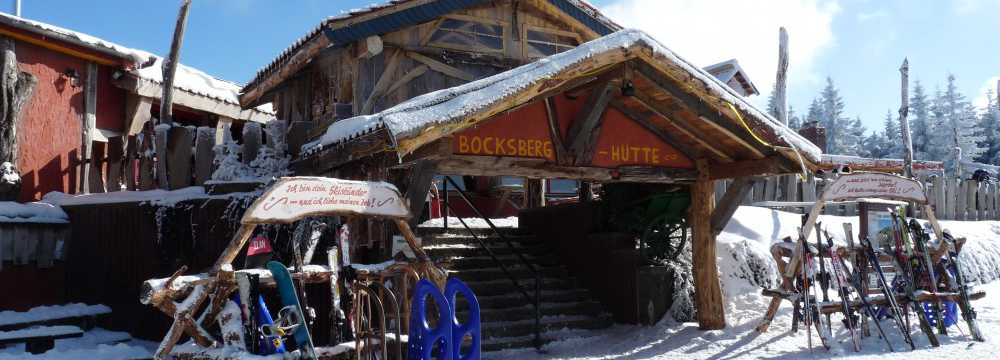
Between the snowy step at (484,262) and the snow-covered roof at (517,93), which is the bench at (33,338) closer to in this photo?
the snow-covered roof at (517,93)

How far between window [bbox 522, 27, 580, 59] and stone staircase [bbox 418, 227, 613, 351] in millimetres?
3602

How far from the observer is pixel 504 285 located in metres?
10.1

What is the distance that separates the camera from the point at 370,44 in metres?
11.4

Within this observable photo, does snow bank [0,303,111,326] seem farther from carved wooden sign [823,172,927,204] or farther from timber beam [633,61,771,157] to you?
carved wooden sign [823,172,927,204]

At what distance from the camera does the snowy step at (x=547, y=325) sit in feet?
29.4

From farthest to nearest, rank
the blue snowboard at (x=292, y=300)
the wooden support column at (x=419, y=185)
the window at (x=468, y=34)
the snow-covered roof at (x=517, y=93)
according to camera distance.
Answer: the window at (x=468, y=34) → the wooden support column at (x=419, y=185) → the snow-covered roof at (x=517, y=93) → the blue snowboard at (x=292, y=300)

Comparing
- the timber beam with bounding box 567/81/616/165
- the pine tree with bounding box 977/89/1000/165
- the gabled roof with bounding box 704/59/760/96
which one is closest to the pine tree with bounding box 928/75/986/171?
the pine tree with bounding box 977/89/1000/165

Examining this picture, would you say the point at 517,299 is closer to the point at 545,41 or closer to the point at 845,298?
the point at 845,298

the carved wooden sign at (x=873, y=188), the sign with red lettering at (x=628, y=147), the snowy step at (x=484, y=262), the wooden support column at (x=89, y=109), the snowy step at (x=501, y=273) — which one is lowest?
the snowy step at (x=501, y=273)

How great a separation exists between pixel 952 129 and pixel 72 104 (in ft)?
161

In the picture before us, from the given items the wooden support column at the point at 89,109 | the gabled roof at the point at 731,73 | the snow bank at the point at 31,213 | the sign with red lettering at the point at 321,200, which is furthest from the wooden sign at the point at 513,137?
the gabled roof at the point at 731,73

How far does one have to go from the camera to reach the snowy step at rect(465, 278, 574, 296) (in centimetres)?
982

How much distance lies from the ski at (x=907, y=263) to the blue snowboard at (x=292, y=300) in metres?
6.92

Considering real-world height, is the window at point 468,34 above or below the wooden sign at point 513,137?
above
